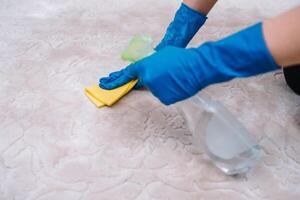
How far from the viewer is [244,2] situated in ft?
4.82

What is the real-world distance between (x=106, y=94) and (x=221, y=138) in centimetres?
35

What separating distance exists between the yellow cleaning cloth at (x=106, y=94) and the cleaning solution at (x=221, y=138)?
19 cm

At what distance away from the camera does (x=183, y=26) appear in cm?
94

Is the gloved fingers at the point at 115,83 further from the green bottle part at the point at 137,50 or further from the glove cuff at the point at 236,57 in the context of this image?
the glove cuff at the point at 236,57

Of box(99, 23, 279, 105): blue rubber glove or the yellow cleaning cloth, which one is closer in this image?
box(99, 23, 279, 105): blue rubber glove

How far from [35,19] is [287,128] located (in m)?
0.97

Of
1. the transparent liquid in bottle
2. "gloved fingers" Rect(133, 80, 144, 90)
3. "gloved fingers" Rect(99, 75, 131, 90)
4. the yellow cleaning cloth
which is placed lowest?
the transparent liquid in bottle

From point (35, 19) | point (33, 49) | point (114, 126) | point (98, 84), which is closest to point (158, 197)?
point (114, 126)

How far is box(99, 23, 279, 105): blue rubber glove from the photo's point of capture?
0.59m

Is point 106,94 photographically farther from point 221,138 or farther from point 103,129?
point 221,138

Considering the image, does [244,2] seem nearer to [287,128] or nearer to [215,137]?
[287,128]

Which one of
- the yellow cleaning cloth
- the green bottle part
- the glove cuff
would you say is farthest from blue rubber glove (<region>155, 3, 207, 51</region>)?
the glove cuff

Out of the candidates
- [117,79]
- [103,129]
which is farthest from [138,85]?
[103,129]

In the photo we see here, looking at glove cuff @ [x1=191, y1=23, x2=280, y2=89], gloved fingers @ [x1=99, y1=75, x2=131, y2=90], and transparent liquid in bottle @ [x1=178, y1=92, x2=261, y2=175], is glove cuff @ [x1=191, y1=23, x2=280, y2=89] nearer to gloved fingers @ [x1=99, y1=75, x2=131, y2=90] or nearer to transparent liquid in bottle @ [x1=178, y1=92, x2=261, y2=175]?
transparent liquid in bottle @ [x1=178, y1=92, x2=261, y2=175]
